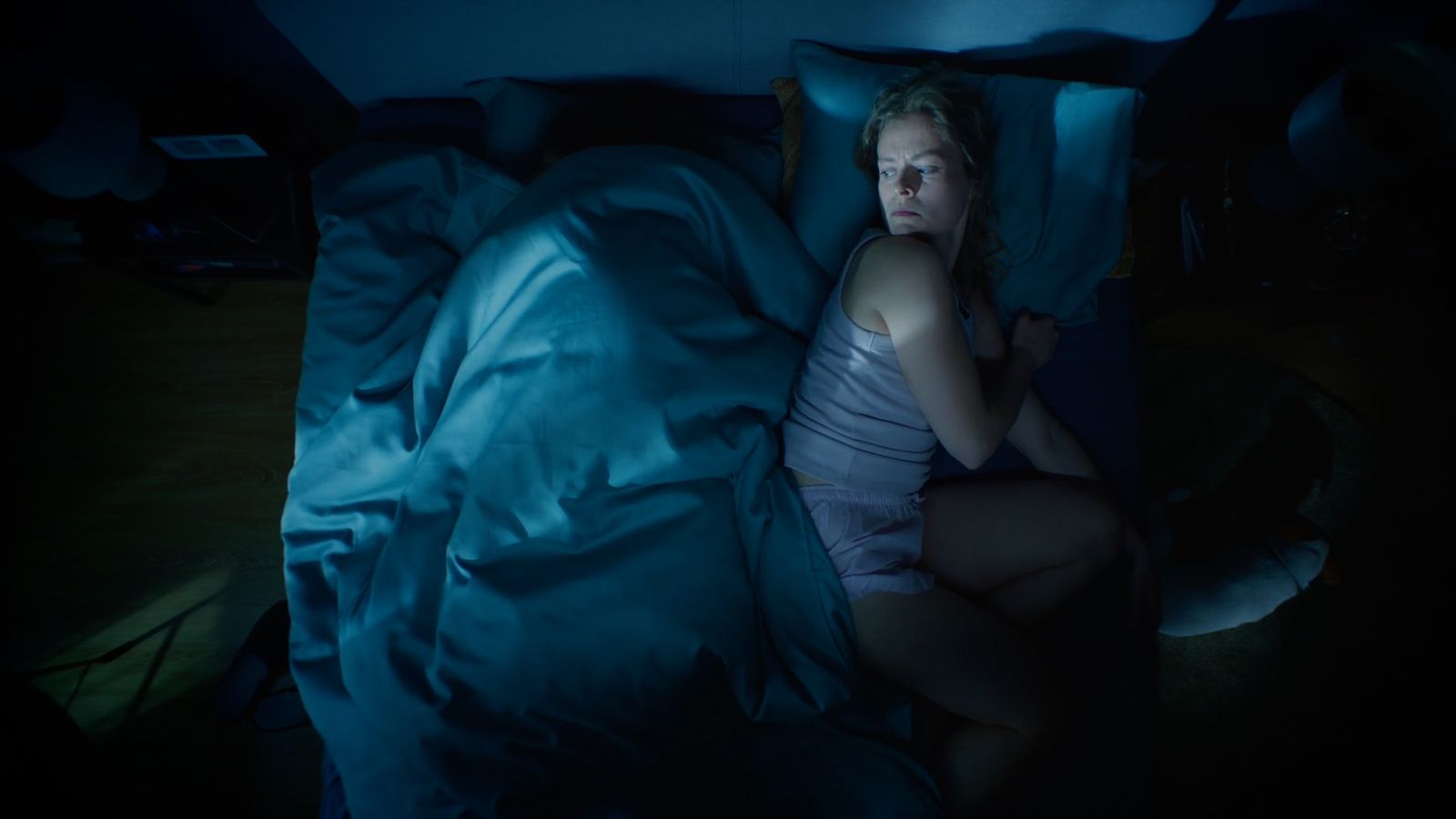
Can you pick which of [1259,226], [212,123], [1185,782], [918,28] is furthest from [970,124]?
[212,123]

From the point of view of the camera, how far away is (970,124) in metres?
1.09

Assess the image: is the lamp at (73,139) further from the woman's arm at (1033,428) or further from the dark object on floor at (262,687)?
the woman's arm at (1033,428)

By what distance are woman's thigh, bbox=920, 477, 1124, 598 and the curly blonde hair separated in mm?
419

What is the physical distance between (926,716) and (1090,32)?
58.5 inches

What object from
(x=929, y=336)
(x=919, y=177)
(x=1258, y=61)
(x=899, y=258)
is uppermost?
(x=1258, y=61)

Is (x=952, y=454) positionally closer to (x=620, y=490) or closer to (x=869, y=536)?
(x=869, y=536)

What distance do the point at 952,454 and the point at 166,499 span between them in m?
2.14

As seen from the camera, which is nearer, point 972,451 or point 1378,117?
point 972,451

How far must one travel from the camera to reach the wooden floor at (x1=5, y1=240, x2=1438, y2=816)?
58.0 inches

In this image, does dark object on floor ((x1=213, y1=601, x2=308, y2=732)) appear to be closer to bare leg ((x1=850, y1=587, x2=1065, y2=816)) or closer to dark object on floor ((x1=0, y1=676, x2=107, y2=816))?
dark object on floor ((x1=0, y1=676, x2=107, y2=816))

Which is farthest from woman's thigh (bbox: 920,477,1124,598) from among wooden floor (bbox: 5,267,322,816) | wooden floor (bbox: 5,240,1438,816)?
wooden floor (bbox: 5,267,322,816)

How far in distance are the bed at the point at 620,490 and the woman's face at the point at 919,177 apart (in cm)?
22

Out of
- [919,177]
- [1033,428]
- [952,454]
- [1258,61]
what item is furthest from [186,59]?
[1258,61]

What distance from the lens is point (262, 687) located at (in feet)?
4.59
